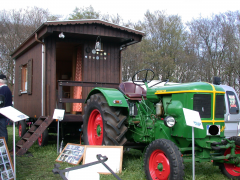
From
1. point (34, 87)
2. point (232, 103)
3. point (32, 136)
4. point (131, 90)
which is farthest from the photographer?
point (34, 87)

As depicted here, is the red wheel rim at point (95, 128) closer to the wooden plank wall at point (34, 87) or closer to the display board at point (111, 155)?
the display board at point (111, 155)

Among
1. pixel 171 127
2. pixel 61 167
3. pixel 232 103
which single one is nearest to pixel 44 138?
pixel 61 167

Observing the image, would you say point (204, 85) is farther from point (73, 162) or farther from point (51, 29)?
point (51, 29)

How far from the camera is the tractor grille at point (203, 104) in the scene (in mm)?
3705

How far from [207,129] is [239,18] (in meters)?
17.4

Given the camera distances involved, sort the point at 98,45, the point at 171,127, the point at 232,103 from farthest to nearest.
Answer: the point at 98,45 → the point at 232,103 → the point at 171,127

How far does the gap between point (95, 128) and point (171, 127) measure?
6.42ft

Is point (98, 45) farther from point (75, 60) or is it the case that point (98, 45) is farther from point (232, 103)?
point (232, 103)

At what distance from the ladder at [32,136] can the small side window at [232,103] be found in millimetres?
4654

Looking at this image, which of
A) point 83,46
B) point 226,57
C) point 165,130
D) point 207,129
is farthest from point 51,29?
point 226,57

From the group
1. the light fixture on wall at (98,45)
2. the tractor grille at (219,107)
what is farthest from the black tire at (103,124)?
the light fixture on wall at (98,45)

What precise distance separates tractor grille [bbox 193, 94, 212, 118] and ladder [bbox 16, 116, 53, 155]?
3877mm

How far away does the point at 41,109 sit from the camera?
738cm

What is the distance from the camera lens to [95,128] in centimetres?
540
